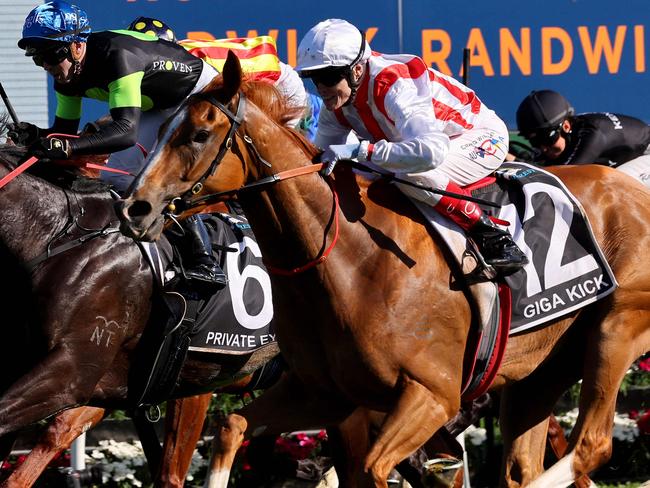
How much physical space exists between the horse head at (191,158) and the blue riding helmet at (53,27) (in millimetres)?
1386

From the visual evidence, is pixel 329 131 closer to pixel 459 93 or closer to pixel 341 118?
pixel 341 118

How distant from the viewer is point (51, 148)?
571cm

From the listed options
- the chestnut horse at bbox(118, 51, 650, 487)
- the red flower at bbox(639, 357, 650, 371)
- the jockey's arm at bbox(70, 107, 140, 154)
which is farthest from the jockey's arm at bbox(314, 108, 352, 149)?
the red flower at bbox(639, 357, 650, 371)

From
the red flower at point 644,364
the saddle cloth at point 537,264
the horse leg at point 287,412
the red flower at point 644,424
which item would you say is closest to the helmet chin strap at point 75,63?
the horse leg at point 287,412

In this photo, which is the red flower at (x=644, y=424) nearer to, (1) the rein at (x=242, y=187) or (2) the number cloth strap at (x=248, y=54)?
(2) the number cloth strap at (x=248, y=54)

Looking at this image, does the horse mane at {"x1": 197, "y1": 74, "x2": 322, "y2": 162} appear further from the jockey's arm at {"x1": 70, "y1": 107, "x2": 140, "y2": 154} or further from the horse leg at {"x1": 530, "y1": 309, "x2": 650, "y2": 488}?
the horse leg at {"x1": 530, "y1": 309, "x2": 650, "y2": 488}

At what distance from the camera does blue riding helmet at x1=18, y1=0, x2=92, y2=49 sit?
582cm

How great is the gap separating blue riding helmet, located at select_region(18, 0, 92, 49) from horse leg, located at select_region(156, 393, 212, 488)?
77.7 inches

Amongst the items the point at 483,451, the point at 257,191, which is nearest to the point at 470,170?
the point at 257,191

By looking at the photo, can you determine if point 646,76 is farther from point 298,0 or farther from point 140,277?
point 140,277

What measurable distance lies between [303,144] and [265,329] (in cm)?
181

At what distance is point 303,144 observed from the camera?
4957 mm

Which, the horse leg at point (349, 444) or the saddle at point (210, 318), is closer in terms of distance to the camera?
the horse leg at point (349, 444)

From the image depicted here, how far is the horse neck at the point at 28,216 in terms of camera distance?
581cm
